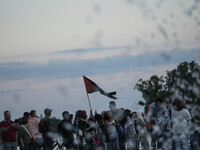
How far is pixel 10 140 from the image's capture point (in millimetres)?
12773

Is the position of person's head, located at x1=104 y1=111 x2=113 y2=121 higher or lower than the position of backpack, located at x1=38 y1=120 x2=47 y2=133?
higher

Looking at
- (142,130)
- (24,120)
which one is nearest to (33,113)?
(24,120)

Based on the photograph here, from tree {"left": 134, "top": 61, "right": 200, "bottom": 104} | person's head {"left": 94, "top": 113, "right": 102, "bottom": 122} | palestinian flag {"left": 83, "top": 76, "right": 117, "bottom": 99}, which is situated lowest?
person's head {"left": 94, "top": 113, "right": 102, "bottom": 122}

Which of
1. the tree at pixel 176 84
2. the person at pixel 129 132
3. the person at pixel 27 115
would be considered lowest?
the person at pixel 129 132

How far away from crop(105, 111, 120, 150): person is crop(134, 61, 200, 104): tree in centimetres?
6496

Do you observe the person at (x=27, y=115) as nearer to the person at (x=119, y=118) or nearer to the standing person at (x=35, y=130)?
the standing person at (x=35, y=130)

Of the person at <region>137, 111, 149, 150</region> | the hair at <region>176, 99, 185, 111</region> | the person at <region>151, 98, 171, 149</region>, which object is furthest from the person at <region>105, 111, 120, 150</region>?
the hair at <region>176, 99, 185, 111</region>

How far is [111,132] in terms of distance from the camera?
13203 millimetres

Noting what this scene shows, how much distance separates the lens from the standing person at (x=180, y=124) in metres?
11.3

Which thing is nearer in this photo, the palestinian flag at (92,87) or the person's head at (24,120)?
the person's head at (24,120)

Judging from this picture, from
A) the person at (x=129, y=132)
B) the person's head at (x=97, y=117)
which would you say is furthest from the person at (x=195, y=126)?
the person's head at (x=97, y=117)

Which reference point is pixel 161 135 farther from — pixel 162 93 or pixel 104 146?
pixel 162 93

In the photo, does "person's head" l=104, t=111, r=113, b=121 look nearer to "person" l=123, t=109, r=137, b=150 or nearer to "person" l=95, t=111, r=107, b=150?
"person" l=95, t=111, r=107, b=150

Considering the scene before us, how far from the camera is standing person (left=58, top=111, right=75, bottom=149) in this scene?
1291 centimetres
